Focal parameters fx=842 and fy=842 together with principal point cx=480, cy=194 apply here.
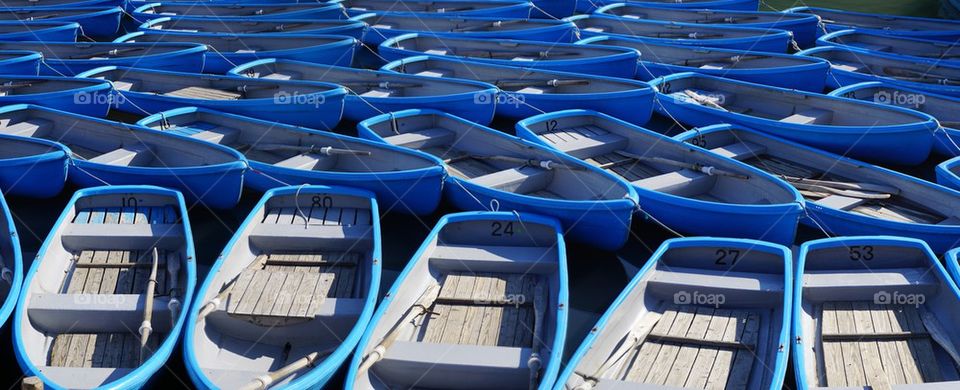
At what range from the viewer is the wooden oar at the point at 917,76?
15.0 m

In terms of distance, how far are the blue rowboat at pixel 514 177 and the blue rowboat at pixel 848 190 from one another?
7.31 ft

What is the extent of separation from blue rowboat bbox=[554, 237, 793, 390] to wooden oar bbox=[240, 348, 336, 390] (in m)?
2.27

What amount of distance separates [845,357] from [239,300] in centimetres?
608

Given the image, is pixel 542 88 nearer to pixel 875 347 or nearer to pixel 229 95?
pixel 229 95

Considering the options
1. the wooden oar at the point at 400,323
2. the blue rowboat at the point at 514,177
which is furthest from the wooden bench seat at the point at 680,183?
the wooden oar at the point at 400,323

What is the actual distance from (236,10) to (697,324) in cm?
1605

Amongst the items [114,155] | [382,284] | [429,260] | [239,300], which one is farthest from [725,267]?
[114,155]

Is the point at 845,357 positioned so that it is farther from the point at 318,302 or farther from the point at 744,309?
the point at 318,302

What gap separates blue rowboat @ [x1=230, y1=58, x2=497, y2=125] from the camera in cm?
1359

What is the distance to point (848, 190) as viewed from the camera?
36.1 feet

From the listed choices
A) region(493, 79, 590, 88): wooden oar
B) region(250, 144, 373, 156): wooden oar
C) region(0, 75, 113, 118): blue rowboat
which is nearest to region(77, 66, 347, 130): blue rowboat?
region(0, 75, 113, 118): blue rowboat

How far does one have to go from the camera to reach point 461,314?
8812 millimetres

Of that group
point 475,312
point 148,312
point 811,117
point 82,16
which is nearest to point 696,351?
point 475,312

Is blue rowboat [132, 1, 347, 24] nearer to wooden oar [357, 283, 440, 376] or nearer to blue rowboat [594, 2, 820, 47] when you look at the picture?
blue rowboat [594, 2, 820, 47]
